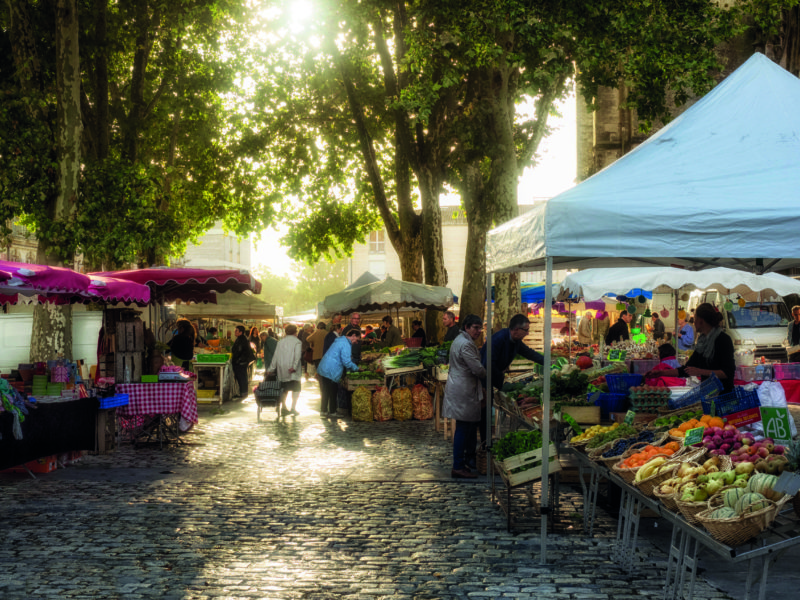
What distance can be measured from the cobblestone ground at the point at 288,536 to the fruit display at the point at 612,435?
0.89 metres

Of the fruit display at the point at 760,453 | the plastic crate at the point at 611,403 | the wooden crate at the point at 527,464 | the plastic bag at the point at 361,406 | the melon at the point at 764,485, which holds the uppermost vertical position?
the plastic crate at the point at 611,403

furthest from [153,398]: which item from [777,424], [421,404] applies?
[777,424]

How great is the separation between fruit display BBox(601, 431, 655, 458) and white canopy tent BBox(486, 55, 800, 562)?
0.53 meters

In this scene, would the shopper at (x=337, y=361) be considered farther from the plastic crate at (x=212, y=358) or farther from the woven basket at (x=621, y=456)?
the woven basket at (x=621, y=456)

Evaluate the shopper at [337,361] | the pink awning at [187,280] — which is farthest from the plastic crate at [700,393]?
the pink awning at [187,280]

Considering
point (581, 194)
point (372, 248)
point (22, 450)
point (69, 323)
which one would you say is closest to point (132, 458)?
point (22, 450)

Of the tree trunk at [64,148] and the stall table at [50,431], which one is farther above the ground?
the tree trunk at [64,148]

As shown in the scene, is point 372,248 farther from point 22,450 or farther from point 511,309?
point 22,450

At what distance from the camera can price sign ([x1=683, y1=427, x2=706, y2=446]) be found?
6.59m

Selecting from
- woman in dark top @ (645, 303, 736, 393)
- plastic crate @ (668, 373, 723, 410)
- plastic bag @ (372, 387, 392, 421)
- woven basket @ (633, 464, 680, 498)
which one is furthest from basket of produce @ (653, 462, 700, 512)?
plastic bag @ (372, 387, 392, 421)

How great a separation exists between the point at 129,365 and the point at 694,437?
1012 cm

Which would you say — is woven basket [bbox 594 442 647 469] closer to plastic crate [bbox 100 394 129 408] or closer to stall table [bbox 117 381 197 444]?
plastic crate [bbox 100 394 129 408]

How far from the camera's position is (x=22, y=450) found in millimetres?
11086

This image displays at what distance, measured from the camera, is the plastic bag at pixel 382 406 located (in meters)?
17.8
